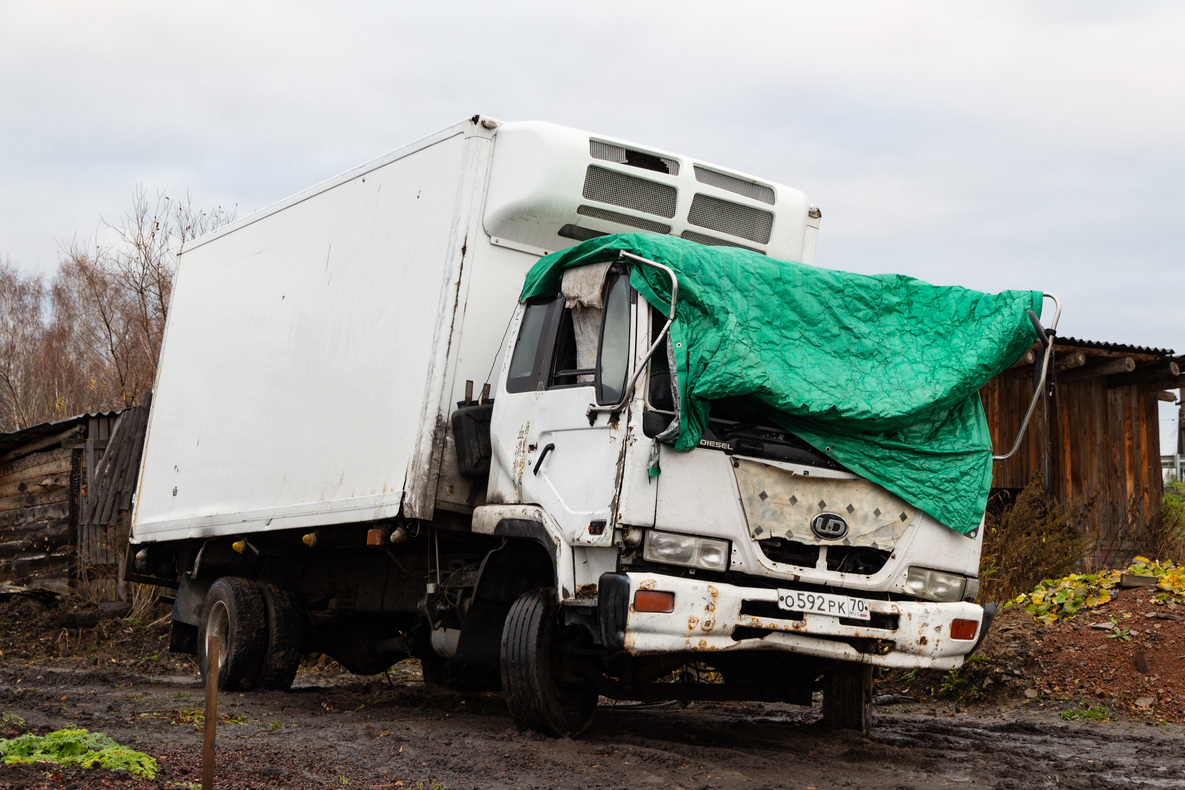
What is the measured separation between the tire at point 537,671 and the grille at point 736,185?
2.84 meters

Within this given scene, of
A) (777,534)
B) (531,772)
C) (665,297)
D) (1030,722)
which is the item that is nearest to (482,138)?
(665,297)

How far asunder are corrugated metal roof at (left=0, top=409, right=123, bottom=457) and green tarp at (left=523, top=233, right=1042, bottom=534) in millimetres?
10358

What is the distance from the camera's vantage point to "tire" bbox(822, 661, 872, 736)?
6844mm

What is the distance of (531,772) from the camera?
5328 millimetres

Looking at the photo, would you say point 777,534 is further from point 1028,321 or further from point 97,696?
point 97,696

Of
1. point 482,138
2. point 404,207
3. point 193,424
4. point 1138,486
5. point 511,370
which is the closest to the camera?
point 511,370

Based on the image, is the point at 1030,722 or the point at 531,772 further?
the point at 1030,722

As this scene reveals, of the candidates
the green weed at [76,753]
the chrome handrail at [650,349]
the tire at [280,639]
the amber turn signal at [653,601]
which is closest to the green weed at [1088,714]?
the amber turn signal at [653,601]

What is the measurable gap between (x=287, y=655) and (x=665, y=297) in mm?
4866

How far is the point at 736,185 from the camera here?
24.9 feet

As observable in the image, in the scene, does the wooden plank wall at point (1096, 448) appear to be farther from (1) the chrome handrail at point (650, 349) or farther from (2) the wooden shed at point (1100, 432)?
(1) the chrome handrail at point (650, 349)

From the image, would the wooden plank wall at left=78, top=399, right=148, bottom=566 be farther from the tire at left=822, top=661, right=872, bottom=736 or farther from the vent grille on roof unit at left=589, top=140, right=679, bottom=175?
the tire at left=822, top=661, right=872, bottom=736

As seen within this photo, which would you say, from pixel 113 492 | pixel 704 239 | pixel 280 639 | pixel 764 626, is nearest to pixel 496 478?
pixel 764 626

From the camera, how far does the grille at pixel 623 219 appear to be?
706 centimetres
